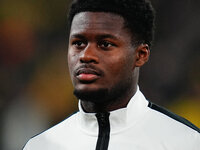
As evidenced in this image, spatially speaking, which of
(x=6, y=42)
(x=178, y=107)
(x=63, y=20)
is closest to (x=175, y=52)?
(x=178, y=107)

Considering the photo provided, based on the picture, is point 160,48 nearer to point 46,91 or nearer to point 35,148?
point 46,91

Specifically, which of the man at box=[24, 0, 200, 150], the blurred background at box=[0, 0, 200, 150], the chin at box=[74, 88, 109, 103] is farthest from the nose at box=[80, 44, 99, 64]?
the blurred background at box=[0, 0, 200, 150]

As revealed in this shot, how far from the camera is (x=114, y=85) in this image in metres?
2.43

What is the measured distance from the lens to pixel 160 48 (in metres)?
6.91

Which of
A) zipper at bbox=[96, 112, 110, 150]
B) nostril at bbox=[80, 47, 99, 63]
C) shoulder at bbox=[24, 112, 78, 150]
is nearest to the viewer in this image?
nostril at bbox=[80, 47, 99, 63]

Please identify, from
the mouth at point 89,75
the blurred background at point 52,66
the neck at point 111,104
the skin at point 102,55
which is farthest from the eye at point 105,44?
the blurred background at point 52,66

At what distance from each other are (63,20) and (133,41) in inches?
188

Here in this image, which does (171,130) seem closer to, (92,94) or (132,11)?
(92,94)

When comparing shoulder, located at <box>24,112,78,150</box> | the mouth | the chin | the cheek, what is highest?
the cheek

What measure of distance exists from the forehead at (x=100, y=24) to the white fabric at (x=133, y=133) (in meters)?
0.35

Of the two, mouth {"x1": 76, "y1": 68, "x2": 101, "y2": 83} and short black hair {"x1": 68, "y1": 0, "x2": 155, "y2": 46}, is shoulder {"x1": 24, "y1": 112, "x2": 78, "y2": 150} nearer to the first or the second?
mouth {"x1": 76, "y1": 68, "x2": 101, "y2": 83}

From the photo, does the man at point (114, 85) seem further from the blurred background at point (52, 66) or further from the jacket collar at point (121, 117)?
the blurred background at point (52, 66)

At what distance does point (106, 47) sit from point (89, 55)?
0.09m

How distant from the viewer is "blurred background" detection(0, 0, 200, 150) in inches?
253
